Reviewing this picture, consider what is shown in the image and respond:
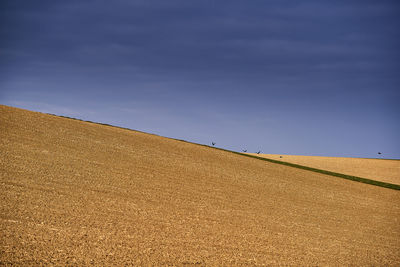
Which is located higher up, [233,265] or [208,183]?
[208,183]

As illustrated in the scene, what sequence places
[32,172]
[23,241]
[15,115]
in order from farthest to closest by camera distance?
1. [15,115]
2. [32,172]
3. [23,241]

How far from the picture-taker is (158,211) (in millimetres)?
6980

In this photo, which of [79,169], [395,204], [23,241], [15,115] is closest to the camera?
[23,241]

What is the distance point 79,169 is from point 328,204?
8590 millimetres

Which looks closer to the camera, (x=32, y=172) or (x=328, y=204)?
(x=32, y=172)

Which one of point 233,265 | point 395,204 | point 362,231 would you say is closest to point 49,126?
point 233,265

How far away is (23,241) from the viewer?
15.1ft

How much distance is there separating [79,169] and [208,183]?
14.1 feet

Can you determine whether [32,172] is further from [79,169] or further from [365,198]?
[365,198]

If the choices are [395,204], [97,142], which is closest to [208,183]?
[97,142]

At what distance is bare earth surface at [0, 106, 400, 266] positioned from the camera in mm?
4926

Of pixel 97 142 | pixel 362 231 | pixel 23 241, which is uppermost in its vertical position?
pixel 97 142

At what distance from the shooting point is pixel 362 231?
8352 millimetres

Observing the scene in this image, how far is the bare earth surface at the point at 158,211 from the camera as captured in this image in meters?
4.93
